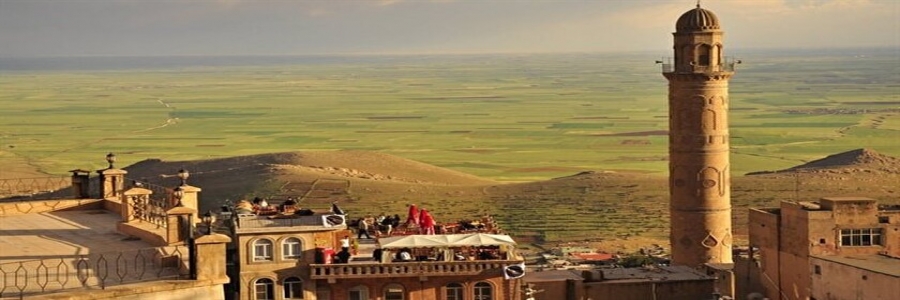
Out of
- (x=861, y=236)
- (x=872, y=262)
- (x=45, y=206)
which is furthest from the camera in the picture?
(x=861, y=236)

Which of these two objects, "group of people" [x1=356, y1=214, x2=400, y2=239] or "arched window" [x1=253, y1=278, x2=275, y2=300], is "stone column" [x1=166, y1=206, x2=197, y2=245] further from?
"group of people" [x1=356, y1=214, x2=400, y2=239]

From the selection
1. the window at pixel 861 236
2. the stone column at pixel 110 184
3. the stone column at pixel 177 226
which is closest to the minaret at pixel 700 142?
the window at pixel 861 236

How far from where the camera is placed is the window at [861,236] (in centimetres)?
4116

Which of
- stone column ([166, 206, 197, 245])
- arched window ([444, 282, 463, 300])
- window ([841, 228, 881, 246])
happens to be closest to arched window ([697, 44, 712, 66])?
window ([841, 228, 881, 246])

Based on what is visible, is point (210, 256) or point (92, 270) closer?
point (210, 256)

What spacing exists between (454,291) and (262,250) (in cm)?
364

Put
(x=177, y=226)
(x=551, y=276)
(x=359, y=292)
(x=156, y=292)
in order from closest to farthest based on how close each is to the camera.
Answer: (x=156, y=292), (x=177, y=226), (x=359, y=292), (x=551, y=276)

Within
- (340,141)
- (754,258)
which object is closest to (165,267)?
(754,258)

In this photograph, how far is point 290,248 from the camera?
30359 mm

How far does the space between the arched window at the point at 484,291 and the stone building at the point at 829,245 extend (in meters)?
11.0

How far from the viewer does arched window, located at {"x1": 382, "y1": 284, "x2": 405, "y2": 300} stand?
102 ft

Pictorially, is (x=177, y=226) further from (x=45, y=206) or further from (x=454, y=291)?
(x=45, y=206)

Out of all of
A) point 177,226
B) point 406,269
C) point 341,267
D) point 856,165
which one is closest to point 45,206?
point 341,267

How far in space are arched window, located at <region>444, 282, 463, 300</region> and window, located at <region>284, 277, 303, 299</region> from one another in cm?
268
